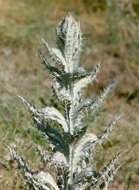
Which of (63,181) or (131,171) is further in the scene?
(131,171)

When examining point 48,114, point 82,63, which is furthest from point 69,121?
point 82,63

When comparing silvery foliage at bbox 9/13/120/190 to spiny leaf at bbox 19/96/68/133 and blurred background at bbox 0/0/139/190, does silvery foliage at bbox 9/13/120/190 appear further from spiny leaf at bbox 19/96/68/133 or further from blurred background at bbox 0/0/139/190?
blurred background at bbox 0/0/139/190

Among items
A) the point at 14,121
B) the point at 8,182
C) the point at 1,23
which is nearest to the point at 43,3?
the point at 1,23

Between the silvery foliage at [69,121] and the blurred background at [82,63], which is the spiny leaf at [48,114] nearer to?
the silvery foliage at [69,121]

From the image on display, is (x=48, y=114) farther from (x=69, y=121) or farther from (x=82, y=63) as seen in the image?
(x=82, y=63)

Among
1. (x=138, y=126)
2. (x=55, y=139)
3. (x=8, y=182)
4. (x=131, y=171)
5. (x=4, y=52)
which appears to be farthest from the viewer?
(x=4, y=52)

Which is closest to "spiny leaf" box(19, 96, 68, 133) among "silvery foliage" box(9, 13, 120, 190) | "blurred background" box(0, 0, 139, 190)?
"silvery foliage" box(9, 13, 120, 190)

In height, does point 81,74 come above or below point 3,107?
below

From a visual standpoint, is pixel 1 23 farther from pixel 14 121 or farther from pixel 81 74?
pixel 81 74
